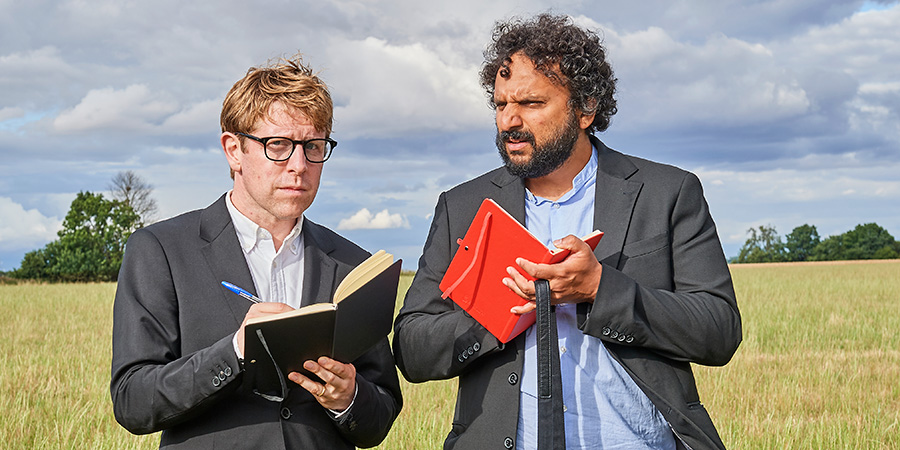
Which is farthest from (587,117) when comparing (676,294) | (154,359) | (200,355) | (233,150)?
(154,359)

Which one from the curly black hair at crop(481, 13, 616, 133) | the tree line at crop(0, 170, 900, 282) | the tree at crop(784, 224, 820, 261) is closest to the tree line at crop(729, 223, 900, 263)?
the tree at crop(784, 224, 820, 261)

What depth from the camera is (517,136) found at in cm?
324

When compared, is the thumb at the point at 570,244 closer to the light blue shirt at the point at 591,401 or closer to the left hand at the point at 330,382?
the light blue shirt at the point at 591,401

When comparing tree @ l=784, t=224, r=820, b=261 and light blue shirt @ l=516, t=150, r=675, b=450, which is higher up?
tree @ l=784, t=224, r=820, b=261

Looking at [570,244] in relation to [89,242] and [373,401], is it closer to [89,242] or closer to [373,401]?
[373,401]

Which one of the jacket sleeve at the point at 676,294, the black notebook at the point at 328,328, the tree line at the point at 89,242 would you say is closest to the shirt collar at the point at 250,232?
the black notebook at the point at 328,328

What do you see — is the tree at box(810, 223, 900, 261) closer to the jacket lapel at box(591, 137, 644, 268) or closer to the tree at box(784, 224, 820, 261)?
the tree at box(784, 224, 820, 261)

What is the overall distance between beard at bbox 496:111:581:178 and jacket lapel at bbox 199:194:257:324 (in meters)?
1.20

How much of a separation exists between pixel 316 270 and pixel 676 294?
57.7 inches

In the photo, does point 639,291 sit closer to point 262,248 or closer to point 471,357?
point 471,357

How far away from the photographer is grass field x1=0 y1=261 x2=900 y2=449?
7.09m

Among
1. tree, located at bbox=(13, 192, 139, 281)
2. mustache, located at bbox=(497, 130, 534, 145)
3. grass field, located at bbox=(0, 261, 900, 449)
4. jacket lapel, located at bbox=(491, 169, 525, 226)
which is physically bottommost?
grass field, located at bbox=(0, 261, 900, 449)

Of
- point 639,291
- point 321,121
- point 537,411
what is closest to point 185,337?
point 321,121

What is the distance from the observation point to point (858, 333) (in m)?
14.7
